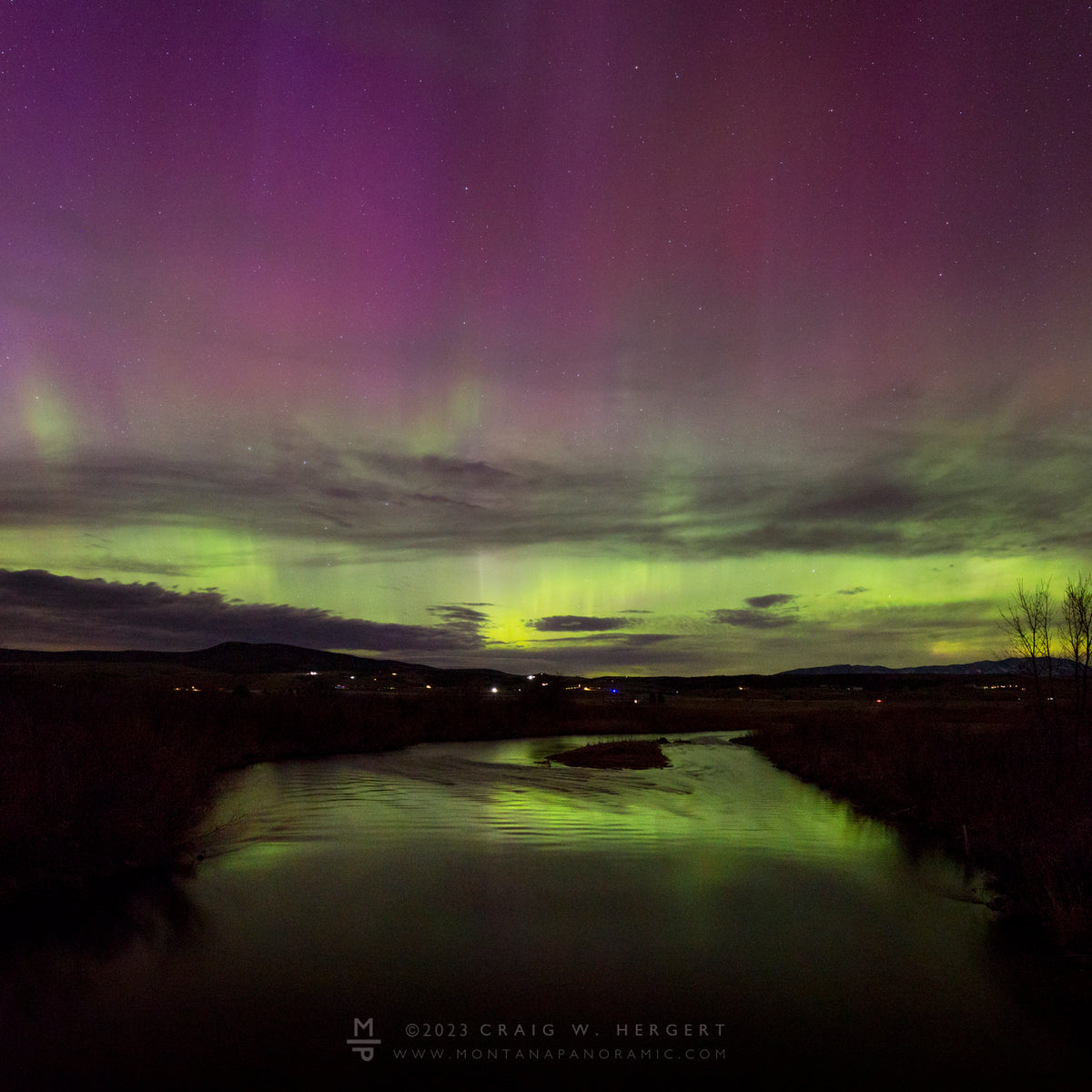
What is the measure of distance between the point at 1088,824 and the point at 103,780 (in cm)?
1795

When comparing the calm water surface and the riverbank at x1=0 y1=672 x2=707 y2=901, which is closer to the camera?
the calm water surface

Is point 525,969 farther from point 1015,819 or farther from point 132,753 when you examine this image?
point 132,753

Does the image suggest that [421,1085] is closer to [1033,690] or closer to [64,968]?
[64,968]

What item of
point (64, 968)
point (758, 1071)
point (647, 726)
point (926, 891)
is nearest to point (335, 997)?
point (64, 968)

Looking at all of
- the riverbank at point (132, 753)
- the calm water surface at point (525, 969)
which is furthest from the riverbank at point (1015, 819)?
the riverbank at point (132, 753)

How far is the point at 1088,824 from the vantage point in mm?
13742

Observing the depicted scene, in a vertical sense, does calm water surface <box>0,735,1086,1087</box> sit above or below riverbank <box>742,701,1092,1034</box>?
below

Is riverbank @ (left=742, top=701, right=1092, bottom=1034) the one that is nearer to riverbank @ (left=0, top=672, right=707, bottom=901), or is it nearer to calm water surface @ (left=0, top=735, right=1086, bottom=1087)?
calm water surface @ (left=0, top=735, right=1086, bottom=1087)

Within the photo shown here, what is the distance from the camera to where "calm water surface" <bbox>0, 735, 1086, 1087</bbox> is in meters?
8.67

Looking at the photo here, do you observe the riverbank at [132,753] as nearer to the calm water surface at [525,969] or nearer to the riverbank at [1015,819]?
the calm water surface at [525,969]

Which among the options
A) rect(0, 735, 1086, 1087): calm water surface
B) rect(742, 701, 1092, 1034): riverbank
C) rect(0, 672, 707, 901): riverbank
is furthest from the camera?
rect(0, 672, 707, 901): riverbank

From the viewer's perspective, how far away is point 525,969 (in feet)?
37.2

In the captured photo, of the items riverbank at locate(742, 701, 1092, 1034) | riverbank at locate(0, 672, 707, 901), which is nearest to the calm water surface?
riverbank at locate(742, 701, 1092, 1034)

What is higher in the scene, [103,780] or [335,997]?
[103,780]
